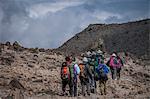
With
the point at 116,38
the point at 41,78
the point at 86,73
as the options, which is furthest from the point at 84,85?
the point at 116,38

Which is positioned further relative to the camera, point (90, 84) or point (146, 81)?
point (146, 81)

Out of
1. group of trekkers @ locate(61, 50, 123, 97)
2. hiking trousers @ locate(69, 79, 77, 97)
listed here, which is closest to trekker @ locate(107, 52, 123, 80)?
group of trekkers @ locate(61, 50, 123, 97)

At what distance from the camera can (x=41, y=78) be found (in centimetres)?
2508

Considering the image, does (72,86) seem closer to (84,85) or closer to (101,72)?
(84,85)

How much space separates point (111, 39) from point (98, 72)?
4222 cm

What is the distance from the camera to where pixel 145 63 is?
36188 mm

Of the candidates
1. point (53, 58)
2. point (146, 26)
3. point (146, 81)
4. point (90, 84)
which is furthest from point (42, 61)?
point (146, 26)

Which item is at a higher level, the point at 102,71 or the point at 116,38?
the point at 116,38

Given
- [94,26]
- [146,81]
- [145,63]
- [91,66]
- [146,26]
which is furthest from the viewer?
[94,26]

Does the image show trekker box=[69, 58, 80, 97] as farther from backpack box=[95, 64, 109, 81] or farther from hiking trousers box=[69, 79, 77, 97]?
backpack box=[95, 64, 109, 81]

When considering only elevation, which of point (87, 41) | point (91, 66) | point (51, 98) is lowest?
point (51, 98)

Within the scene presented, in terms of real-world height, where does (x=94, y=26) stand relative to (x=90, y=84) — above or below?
above

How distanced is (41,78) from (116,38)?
3837 centimetres

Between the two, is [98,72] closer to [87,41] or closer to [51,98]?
[51,98]
